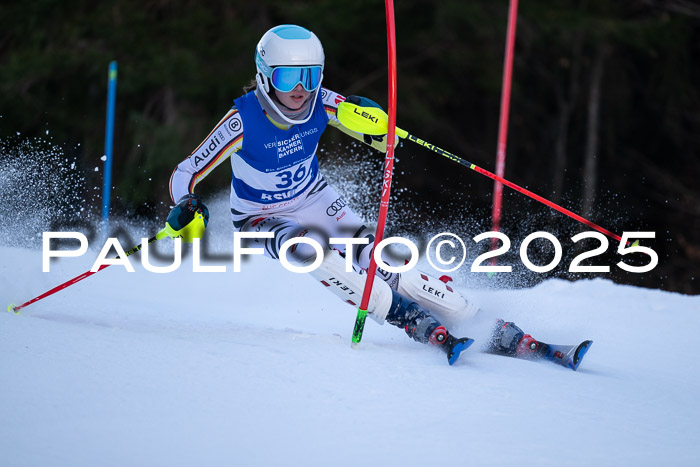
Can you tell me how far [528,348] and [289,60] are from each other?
1629 millimetres

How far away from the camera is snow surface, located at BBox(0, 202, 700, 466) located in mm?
2486

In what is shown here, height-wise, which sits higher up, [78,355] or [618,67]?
[618,67]

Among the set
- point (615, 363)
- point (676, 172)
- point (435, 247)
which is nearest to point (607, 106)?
point (676, 172)

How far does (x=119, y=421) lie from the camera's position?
2.59 m

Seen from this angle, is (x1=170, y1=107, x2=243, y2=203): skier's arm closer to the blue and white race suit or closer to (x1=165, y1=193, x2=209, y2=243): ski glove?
the blue and white race suit

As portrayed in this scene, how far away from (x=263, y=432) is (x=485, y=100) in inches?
527

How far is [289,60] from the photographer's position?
11.7 ft

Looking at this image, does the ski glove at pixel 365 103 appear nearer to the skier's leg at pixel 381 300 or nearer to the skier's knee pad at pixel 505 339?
the skier's leg at pixel 381 300

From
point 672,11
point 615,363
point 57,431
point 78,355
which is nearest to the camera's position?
point 57,431

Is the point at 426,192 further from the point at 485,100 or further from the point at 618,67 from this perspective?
the point at 618,67

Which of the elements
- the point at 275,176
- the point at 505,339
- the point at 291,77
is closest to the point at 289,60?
the point at 291,77

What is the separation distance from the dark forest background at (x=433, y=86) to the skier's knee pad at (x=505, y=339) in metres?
5.93

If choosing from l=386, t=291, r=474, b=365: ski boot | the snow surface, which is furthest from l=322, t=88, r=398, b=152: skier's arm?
the snow surface

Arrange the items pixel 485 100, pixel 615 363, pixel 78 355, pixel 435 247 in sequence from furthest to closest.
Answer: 1. pixel 485 100
2. pixel 435 247
3. pixel 615 363
4. pixel 78 355
